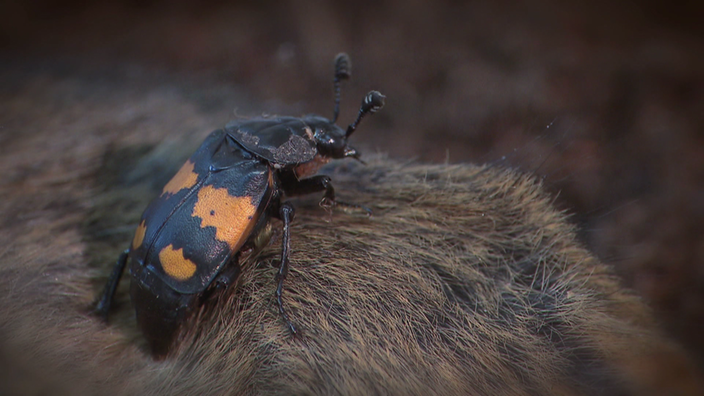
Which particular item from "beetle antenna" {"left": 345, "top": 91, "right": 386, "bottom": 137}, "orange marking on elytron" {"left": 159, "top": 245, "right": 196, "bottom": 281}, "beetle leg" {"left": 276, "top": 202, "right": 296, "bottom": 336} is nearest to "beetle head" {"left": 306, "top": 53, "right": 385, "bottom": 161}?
"beetle antenna" {"left": 345, "top": 91, "right": 386, "bottom": 137}

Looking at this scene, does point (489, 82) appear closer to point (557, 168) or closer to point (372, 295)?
point (557, 168)

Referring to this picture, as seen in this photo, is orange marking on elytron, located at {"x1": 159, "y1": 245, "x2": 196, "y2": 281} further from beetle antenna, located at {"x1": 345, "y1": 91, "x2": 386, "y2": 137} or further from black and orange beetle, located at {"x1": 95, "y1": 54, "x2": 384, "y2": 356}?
beetle antenna, located at {"x1": 345, "y1": 91, "x2": 386, "y2": 137}

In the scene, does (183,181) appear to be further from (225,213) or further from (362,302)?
(362,302)

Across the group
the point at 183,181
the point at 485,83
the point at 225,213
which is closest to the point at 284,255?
the point at 225,213

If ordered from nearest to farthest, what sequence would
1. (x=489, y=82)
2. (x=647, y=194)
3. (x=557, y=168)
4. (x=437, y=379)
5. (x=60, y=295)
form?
(x=437, y=379) < (x=60, y=295) < (x=557, y=168) < (x=647, y=194) < (x=489, y=82)

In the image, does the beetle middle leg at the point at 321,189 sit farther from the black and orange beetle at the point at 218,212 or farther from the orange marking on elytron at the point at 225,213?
the orange marking on elytron at the point at 225,213

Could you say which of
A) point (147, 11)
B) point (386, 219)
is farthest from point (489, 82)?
point (147, 11)

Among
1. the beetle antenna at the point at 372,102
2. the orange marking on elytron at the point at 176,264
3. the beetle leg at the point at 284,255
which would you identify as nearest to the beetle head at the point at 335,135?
the beetle antenna at the point at 372,102
